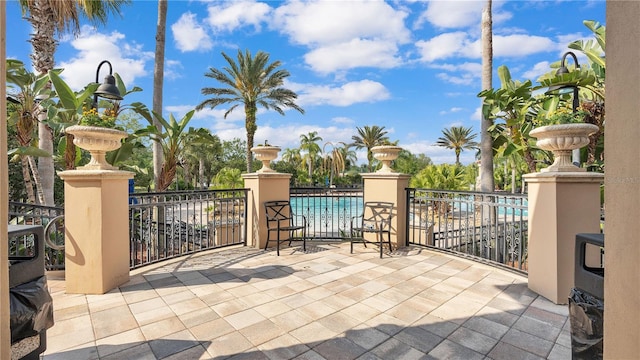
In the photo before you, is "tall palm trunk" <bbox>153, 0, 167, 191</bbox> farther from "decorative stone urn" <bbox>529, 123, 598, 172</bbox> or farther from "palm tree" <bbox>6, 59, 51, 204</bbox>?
"decorative stone urn" <bbox>529, 123, 598, 172</bbox>

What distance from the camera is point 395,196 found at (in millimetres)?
5535

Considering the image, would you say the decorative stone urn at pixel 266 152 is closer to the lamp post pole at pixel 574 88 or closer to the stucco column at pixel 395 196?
the stucco column at pixel 395 196

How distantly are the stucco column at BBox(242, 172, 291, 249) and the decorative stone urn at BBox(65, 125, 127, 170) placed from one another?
2.44m

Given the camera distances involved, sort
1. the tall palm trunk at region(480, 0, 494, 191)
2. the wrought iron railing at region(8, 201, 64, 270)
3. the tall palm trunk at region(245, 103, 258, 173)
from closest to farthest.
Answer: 1. the wrought iron railing at region(8, 201, 64, 270)
2. the tall palm trunk at region(480, 0, 494, 191)
3. the tall palm trunk at region(245, 103, 258, 173)

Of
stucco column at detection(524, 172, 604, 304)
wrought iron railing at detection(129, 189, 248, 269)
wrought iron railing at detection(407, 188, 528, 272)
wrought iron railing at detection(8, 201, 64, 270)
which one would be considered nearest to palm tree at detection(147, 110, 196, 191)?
wrought iron railing at detection(129, 189, 248, 269)

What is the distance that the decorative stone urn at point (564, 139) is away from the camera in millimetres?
3137

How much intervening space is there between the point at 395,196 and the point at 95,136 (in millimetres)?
4845

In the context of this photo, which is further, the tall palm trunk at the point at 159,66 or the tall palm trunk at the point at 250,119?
the tall palm trunk at the point at 250,119

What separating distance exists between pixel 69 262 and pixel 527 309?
531 cm

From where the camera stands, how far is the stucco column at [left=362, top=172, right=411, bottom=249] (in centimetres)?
554

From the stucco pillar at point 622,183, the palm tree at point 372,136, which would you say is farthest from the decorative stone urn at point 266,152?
the palm tree at point 372,136

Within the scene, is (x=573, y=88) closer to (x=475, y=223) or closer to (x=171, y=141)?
(x=475, y=223)

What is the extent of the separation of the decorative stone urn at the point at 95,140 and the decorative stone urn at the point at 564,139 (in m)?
5.34

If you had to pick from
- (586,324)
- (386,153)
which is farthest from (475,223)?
(586,324)
